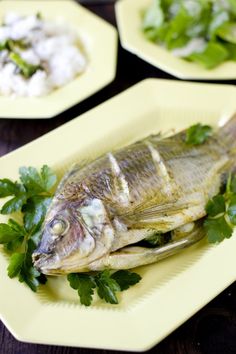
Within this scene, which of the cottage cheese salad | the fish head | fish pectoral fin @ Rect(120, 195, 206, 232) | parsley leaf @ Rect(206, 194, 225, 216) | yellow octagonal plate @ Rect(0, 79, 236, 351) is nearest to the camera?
yellow octagonal plate @ Rect(0, 79, 236, 351)

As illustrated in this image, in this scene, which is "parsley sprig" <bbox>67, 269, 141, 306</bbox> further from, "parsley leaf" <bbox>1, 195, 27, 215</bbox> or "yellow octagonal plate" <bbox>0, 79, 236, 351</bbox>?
"parsley leaf" <bbox>1, 195, 27, 215</bbox>

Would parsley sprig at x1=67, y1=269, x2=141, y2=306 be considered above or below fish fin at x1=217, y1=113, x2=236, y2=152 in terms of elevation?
below

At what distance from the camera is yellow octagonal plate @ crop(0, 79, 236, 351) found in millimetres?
1461

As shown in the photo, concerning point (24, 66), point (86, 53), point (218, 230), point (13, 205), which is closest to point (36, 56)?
point (24, 66)

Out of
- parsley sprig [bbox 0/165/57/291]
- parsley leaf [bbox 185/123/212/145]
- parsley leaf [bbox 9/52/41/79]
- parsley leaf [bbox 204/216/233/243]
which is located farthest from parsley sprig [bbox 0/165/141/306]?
parsley leaf [bbox 9/52/41/79]

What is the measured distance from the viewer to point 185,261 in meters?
1.73

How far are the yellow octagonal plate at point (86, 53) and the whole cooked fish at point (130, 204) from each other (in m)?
0.47

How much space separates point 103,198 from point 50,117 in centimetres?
66

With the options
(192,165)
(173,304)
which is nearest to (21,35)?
(192,165)

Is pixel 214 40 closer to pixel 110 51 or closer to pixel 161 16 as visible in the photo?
pixel 161 16

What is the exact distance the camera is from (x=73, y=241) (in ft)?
5.18

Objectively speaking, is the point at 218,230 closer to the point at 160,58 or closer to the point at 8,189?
the point at 8,189

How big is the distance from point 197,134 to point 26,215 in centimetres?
79

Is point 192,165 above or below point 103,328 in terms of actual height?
above
